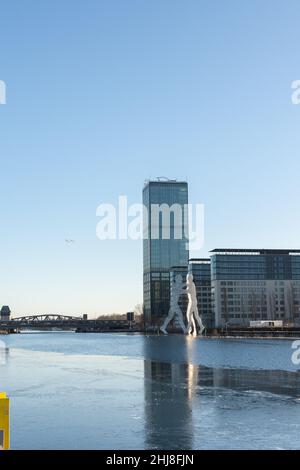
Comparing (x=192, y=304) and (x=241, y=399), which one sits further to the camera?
(x=192, y=304)

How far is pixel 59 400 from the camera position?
34.2 metres

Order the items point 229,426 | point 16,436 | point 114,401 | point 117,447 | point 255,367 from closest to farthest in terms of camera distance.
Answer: point 117,447
point 16,436
point 229,426
point 114,401
point 255,367

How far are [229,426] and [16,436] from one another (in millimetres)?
8765

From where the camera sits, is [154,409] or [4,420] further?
[154,409]

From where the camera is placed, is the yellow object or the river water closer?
the yellow object

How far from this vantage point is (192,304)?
170000mm

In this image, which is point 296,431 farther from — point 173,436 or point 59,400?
point 59,400

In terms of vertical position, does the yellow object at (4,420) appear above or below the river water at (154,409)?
above

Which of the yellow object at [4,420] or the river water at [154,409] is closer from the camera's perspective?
the yellow object at [4,420]

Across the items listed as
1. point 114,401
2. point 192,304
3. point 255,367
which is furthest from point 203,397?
point 192,304

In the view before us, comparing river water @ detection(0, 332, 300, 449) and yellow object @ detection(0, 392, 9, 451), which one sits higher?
yellow object @ detection(0, 392, 9, 451)

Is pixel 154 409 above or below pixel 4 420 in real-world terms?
below
